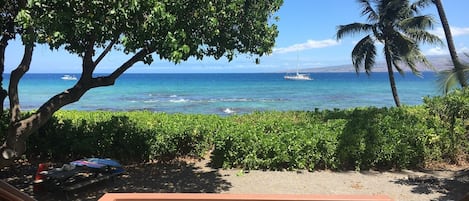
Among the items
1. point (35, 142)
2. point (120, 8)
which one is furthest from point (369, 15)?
point (120, 8)

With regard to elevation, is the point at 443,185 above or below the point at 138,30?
below

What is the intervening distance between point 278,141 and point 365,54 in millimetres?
13896

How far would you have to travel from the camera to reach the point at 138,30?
4.29 m

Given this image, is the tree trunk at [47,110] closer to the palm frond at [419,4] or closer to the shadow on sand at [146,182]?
the shadow on sand at [146,182]

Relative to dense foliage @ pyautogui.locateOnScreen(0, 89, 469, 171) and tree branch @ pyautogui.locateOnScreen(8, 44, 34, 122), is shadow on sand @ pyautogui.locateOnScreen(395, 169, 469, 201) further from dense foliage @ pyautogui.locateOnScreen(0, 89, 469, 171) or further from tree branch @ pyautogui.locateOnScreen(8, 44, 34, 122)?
tree branch @ pyautogui.locateOnScreen(8, 44, 34, 122)

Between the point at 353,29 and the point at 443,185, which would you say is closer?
the point at 443,185

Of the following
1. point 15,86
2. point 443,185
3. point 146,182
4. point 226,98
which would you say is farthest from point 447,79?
point 226,98

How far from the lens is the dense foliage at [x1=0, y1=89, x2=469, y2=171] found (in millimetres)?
8281

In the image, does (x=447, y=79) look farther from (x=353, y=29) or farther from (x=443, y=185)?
(x=353, y=29)

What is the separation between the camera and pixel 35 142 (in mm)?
9109

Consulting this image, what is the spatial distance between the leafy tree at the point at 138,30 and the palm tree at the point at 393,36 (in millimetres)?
14959

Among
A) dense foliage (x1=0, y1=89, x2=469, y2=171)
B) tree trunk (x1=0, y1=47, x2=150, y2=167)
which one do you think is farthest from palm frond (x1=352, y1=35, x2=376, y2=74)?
tree trunk (x1=0, y1=47, x2=150, y2=167)

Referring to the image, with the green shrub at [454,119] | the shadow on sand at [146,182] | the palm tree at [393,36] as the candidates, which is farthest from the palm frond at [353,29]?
the shadow on sand at [146,182]

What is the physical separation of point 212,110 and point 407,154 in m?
27.1
